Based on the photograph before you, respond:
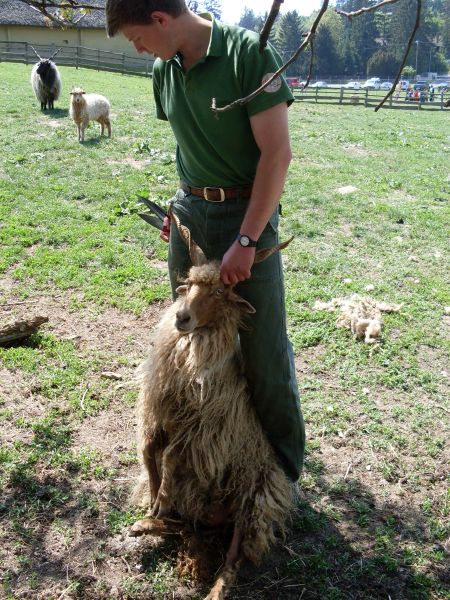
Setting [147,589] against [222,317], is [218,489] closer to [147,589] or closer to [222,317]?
[147,589]

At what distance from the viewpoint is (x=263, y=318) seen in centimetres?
278

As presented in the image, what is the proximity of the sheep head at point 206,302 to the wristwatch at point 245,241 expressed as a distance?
26cm

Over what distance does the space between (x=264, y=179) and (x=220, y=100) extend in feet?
1.30

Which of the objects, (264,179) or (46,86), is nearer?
(264,179)

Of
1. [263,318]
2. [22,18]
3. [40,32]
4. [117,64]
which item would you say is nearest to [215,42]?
[263,318]

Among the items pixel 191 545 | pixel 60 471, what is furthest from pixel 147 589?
pixel 60 471

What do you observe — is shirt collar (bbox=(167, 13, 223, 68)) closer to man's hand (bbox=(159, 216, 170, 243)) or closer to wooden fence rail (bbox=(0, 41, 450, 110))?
man's hand (bbox=(159, 216, 170, 243))

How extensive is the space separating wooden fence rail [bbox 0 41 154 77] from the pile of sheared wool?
30637 mm

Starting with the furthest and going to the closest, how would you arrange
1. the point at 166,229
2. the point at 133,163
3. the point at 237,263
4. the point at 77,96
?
the point at 77,96, the point at 133,163, the point at 166,229, the point at 237,263

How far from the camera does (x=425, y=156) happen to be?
44.0 feet

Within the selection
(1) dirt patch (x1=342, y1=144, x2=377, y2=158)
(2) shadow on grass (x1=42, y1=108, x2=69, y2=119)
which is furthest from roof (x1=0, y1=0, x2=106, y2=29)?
(1) dirt patch (x1=342, y1=144, x2=377, y2=158)

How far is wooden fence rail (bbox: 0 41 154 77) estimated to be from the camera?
103 feet

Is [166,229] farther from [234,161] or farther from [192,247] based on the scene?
[234,161]

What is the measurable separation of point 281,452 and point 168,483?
672mm
